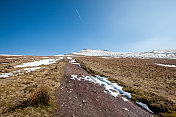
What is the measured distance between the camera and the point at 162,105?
16.7 ft

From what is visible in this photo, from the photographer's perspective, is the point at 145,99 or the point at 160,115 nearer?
the point at 160,115

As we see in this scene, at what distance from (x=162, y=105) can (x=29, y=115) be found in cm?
781

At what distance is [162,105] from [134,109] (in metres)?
1.96

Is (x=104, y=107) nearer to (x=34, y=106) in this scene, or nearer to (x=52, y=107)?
(x=52, y=107)

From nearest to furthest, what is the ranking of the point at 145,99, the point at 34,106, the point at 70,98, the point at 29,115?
the point at 29,115 < the point at 34,106 < the point at 70,98 < the point at 145,99

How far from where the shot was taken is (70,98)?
215 inches

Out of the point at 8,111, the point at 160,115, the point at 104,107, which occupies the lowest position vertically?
the point at 160,115

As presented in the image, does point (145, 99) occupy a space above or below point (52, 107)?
below

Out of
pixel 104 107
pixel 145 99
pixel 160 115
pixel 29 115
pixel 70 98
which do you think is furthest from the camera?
pixel 145 99

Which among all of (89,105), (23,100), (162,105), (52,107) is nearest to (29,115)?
(52,107)

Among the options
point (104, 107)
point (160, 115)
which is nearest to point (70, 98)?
point (104, 107)

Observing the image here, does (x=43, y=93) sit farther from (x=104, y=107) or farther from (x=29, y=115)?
(x=104, y=107)

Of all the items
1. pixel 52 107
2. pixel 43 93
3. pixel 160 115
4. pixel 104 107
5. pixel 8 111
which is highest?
pixel 43 93

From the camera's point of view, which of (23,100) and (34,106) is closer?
(34,106)
